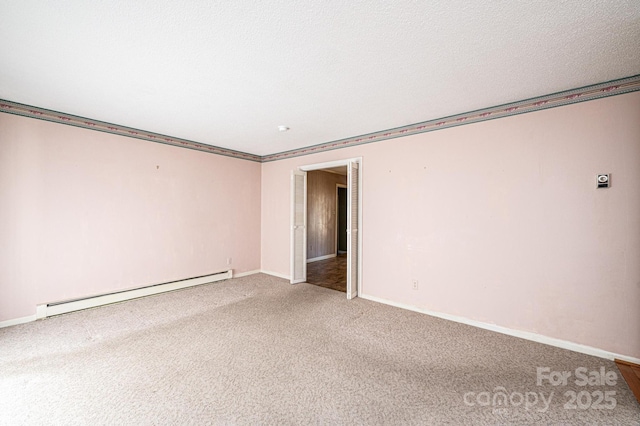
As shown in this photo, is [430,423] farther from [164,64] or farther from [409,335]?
[164,64]

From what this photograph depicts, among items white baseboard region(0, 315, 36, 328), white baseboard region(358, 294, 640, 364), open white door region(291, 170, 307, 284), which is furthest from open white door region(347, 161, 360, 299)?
white baseboard region(0, 315, 36, 328)

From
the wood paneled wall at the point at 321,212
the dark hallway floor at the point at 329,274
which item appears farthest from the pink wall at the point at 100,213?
the wood paneled wall at the point at 321,212

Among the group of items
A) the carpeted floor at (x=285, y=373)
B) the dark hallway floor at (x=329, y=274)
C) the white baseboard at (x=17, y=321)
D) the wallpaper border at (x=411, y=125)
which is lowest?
the carpeted floor at (x=285, y=373)

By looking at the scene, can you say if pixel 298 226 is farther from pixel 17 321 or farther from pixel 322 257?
pixel 17 321

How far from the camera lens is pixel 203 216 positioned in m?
4.68

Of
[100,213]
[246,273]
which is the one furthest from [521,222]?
[100,213]

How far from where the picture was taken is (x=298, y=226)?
4.92 meters

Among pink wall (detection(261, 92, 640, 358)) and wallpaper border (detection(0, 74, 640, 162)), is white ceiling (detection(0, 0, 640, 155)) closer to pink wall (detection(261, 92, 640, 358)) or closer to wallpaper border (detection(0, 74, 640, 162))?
wallpaper border (detection(0, 74, 640, 162))

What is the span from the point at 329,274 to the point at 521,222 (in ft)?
11.8

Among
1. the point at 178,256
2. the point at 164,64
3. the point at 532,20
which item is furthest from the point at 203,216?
the point at 532,20

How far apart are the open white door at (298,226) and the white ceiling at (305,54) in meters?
1.82

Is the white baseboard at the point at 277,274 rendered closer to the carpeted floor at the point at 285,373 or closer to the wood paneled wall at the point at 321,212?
the wood paneled wall at the point at 321,212

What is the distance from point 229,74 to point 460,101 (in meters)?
2.36

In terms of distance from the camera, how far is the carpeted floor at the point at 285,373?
171 centimetres
